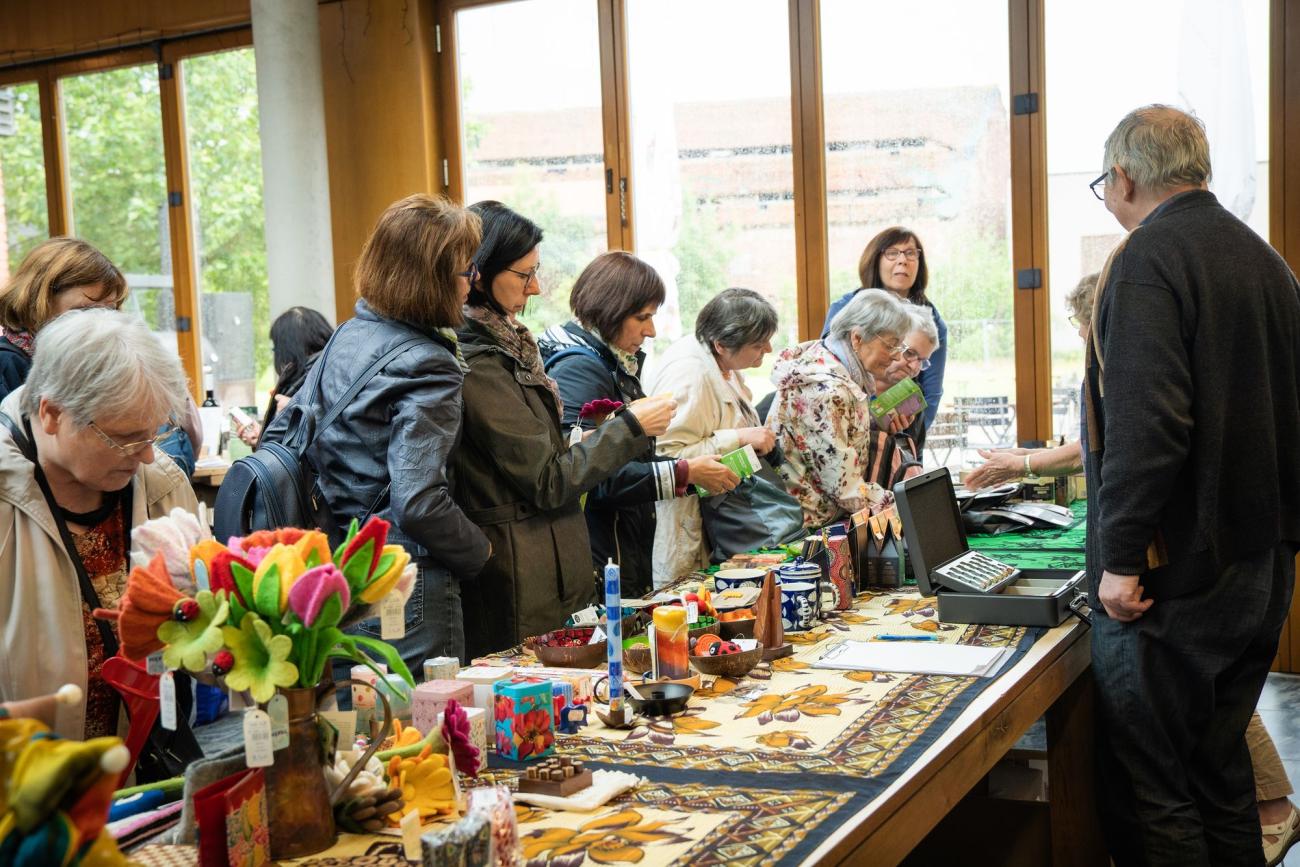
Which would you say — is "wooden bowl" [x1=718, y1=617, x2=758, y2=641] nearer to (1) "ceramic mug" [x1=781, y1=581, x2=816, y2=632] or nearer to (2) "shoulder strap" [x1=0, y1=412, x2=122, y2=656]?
(1) "ceramic mug" [x1=781, y1=581, x2=816, y2=632]

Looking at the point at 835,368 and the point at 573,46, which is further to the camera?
the point at 573,46

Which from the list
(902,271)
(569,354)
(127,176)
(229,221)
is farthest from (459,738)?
(127,176)

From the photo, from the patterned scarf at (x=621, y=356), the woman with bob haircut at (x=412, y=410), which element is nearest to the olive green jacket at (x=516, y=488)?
the woman with bob haircut at (x=412, y=410)

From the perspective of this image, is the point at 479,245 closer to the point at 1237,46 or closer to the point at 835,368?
the point at 835,368

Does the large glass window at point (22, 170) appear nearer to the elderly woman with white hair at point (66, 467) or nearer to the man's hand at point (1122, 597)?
the elderly woman with white hair at point (66, 467)

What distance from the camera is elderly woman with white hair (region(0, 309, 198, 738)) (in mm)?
1861

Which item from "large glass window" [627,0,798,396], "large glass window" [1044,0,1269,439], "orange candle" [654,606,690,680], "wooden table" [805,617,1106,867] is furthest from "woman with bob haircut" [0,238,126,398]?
"large glass window" [1044,0,1269,439]

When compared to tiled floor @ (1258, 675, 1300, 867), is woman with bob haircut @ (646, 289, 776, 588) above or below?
above

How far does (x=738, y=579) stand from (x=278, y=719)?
4.71 ft

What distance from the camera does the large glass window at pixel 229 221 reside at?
24.4ft

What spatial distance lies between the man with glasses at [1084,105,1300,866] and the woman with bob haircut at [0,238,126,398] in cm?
234

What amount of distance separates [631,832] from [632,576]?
6.34 feet

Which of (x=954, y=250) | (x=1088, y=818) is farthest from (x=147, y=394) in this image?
(x=954, y=250)

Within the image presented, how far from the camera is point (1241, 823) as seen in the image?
261cm
